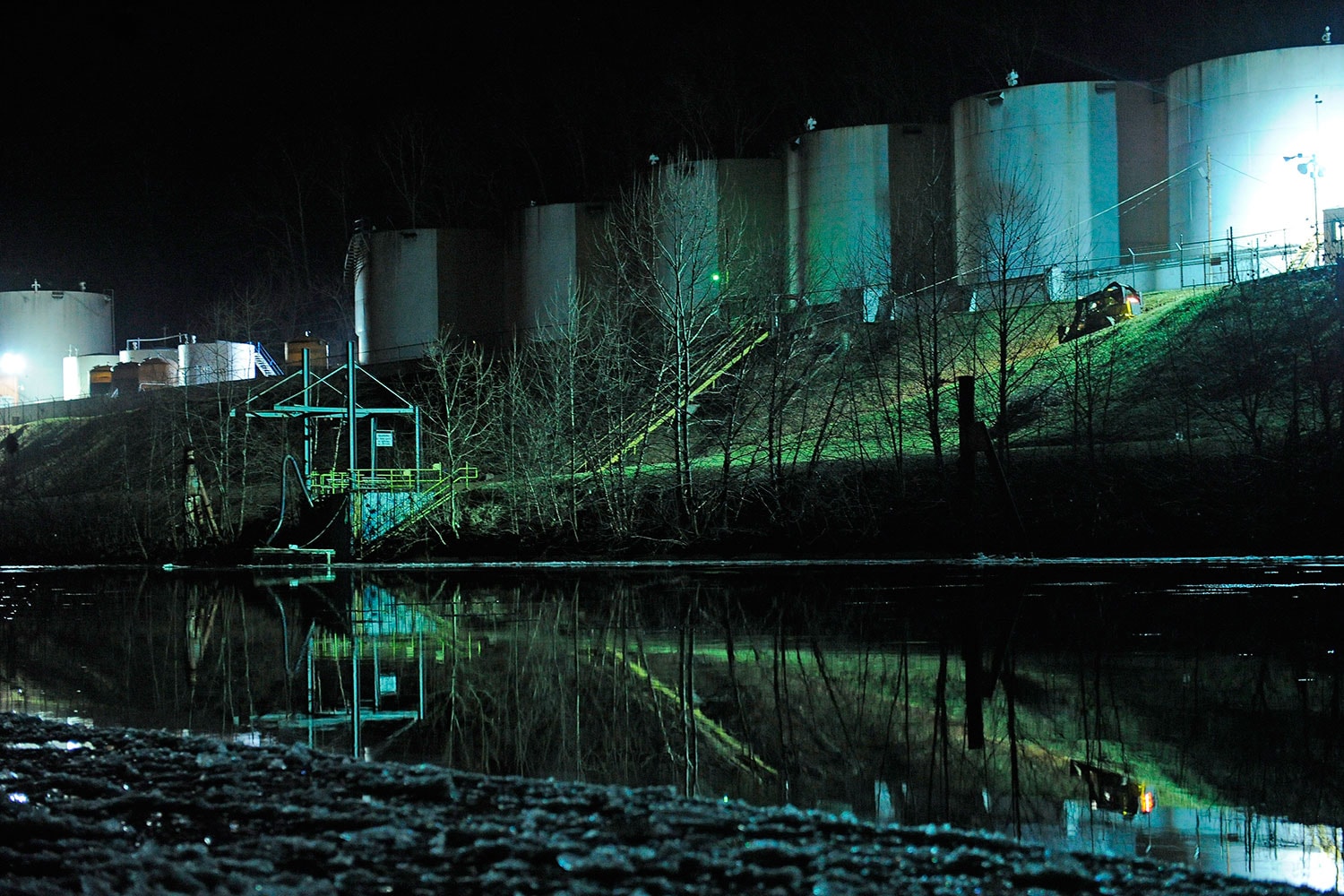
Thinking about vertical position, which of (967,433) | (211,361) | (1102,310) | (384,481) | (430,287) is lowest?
(384,481)

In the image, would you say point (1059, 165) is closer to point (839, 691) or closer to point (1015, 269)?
point (1015, 269)

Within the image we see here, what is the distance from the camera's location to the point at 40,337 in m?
85.8

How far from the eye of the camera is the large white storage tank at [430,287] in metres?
62.9

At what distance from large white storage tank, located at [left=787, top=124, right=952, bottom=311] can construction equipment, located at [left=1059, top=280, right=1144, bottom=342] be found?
712 centimetres

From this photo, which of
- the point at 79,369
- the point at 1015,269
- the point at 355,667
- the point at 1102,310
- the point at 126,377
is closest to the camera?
the point at 355,667

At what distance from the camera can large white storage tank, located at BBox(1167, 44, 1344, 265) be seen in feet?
143

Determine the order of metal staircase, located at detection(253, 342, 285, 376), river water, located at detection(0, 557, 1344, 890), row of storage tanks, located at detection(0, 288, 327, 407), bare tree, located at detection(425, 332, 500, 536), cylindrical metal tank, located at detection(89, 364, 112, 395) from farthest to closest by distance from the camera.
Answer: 1. row of storage tanks, located at detection(0, 288, 327, 407)
2. cylindrical metal tank, located at detection(89, 364, 112, 395)
3. metal staircase, located at detection(253, 342, 285, 376)
4. bare tree, located at detection(425, 332, 500, 536)
5. river water, located at detection(0, 557, 1344, 890)

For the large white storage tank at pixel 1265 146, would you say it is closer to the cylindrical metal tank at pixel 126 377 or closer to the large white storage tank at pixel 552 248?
the large white storage tank at pixel 552 248

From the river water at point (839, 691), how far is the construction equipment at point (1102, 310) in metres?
22.5

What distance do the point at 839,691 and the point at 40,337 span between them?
280ft

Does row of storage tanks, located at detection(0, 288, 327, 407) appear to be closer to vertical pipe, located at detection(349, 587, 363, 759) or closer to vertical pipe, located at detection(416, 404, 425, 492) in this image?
vertical pipe, located at detection(416, 404, 425, 492)

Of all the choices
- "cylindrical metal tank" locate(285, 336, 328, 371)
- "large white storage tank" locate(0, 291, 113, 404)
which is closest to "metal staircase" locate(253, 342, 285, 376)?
"cylindrical metal tank" locate(285, 336, 328, 371)

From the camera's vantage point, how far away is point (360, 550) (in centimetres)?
3197

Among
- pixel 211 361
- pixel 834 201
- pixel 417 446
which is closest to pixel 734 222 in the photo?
pixel 834 201
